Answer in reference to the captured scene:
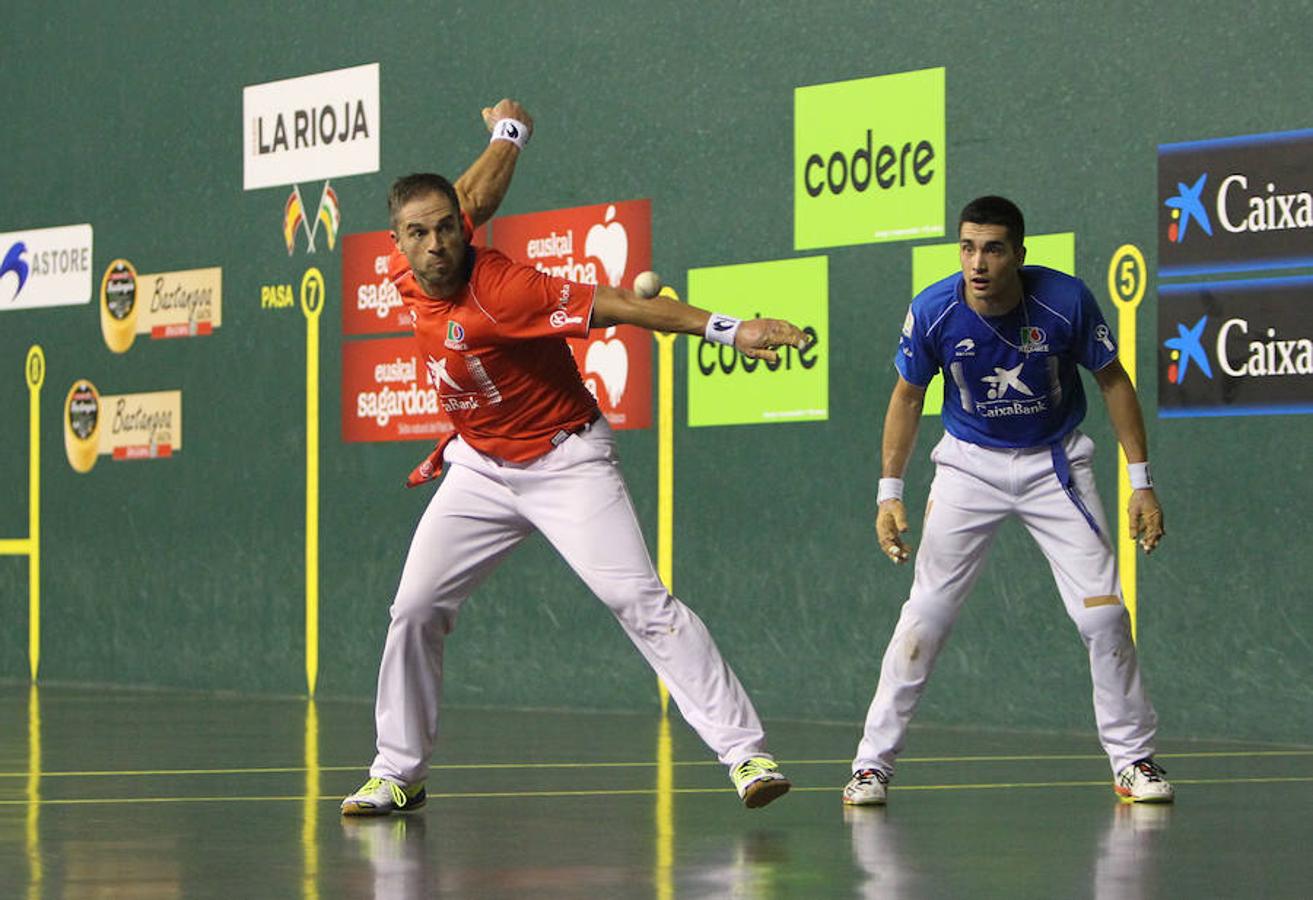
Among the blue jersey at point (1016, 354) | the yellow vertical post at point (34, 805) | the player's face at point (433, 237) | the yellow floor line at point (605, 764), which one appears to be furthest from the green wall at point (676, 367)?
the player's face at point (433, 237)

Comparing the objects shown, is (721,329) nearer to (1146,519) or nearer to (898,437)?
(898,437)

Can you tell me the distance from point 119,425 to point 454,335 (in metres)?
7.31

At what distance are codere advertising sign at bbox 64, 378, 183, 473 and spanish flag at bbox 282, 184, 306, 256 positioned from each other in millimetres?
1096

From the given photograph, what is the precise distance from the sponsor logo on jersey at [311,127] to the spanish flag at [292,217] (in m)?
0.08

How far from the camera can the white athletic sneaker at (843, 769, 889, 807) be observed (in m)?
6.63

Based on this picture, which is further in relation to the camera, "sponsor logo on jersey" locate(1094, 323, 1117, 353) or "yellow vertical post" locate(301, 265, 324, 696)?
"yellow vertical post" locate(301, 265, 324, 696)

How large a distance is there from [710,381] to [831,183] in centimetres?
101

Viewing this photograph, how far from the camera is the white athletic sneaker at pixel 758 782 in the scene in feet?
19.8

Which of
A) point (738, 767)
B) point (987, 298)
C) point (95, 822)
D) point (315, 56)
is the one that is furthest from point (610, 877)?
point (315, 56)

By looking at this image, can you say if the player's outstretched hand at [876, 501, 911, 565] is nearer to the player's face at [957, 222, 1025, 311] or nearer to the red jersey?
the player's face at [957, 222, 1025, 311]

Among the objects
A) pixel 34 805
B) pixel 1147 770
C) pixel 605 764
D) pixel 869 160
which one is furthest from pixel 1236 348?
pixel 34 805

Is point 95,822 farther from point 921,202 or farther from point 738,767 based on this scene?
point 921,202

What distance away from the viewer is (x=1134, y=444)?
6.73m

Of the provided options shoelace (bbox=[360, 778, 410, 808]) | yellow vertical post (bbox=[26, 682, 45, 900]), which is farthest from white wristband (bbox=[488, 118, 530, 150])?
yellow vertical post (bbox=[26, 682, 45, 900])
